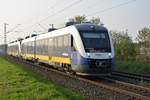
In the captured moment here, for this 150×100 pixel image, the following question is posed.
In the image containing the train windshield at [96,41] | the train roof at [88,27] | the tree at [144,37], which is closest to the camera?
the train windshield at [96,41]

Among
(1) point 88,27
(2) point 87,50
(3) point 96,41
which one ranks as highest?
(1) point 88,27

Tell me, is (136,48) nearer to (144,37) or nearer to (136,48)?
(136,48)

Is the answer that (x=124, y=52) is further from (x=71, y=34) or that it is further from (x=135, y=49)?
(x=71, y=34)

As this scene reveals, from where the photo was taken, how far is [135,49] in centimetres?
4825

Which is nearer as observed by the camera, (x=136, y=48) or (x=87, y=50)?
(x=87, y=50)

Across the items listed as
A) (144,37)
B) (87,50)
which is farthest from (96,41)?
(144,37)

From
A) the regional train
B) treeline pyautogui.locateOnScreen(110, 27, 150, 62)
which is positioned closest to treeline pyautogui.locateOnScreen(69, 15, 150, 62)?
treeline pyautogui.locateOnScreen(110, 27, 150, 62)

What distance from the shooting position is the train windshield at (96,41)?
19.9m

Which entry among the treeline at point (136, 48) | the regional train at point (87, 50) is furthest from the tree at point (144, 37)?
the regional train at point (87, 50)

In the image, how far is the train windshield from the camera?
65.2 ft

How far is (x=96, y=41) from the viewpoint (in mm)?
20250

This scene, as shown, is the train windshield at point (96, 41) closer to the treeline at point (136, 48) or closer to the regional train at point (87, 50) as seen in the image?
the regional train at point (87, 50)

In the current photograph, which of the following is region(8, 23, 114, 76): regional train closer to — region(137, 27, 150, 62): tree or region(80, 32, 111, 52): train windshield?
region(80, 32, 111, 52): train windshield

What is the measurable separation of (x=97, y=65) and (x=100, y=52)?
0.80 meters
